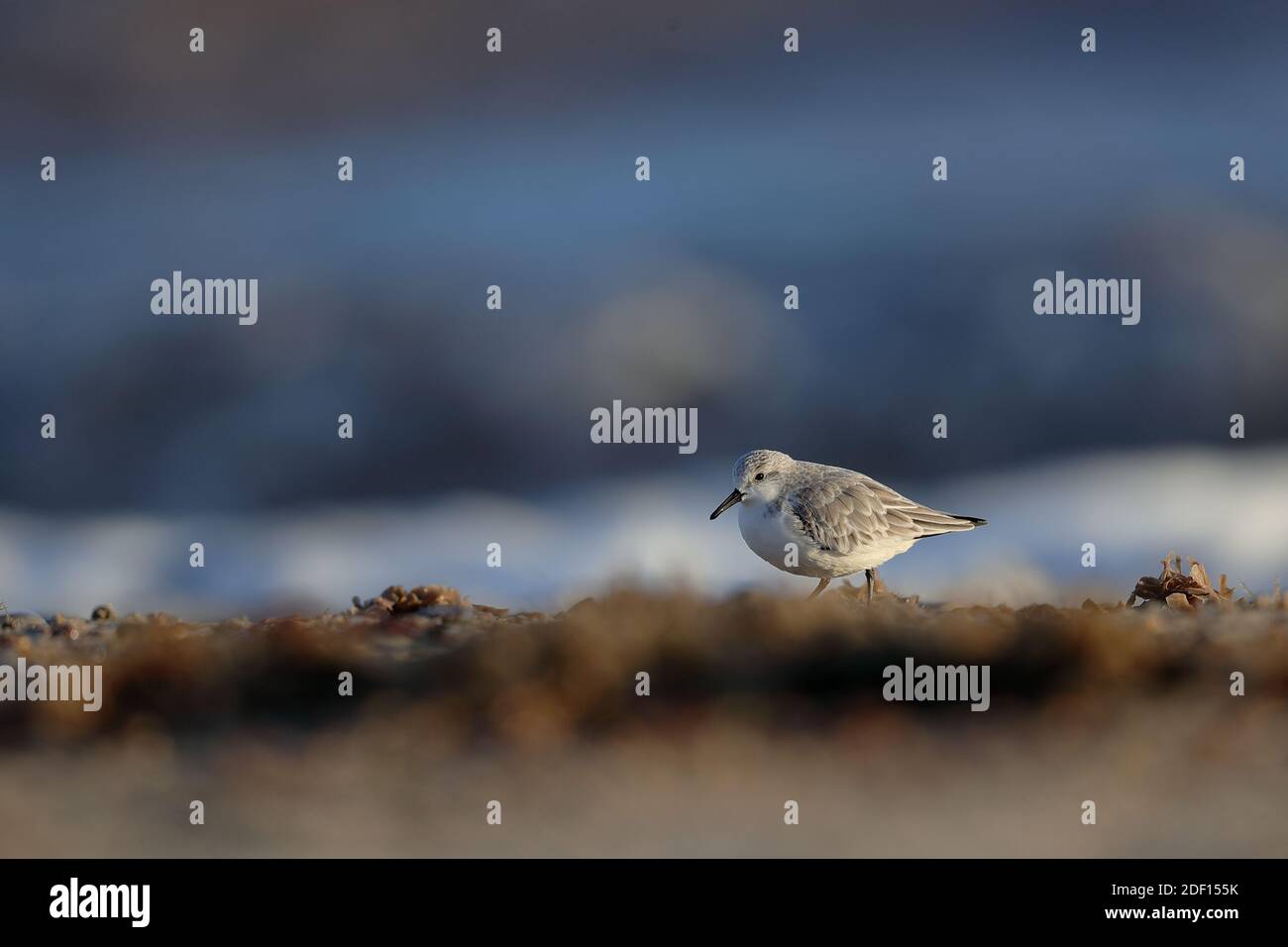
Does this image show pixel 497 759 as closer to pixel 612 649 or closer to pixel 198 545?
pixel 612 649

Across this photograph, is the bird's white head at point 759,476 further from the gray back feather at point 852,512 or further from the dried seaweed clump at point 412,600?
the dried seaweed clump at point 412,600

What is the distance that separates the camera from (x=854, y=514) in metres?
11.9

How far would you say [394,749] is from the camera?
27.2 ft

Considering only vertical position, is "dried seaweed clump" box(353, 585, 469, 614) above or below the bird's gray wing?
below

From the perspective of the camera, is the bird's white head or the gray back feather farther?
the bird's white head

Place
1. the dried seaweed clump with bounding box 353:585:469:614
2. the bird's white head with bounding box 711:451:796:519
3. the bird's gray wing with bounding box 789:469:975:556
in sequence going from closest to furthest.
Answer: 1. the dried seaweed clump with bounding box 353:585:469:614
2. the bird's gray wing with bounding box 789:469:975:556
3. the bird's white head with bounding box 711:451:796:519

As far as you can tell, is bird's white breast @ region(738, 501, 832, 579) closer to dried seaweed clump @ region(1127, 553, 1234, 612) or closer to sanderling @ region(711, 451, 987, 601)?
sanderling @ region(711, 451, 987, 601)

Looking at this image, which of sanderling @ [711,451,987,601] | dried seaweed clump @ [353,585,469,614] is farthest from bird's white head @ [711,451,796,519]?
dried seaweed clump @ [353,585,469,614]

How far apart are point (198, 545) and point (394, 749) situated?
6283 mm

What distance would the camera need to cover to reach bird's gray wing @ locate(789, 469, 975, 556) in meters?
11.7

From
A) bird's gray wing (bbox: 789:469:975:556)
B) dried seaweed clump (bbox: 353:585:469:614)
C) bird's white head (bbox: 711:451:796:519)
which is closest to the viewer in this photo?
dried seaweed clump (bbox: 353:585:469:614)

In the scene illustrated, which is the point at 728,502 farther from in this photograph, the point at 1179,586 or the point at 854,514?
the point at 1179,586

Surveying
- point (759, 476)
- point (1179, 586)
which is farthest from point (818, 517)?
point (1179, 586)

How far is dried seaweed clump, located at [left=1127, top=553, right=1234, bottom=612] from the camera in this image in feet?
36.5
